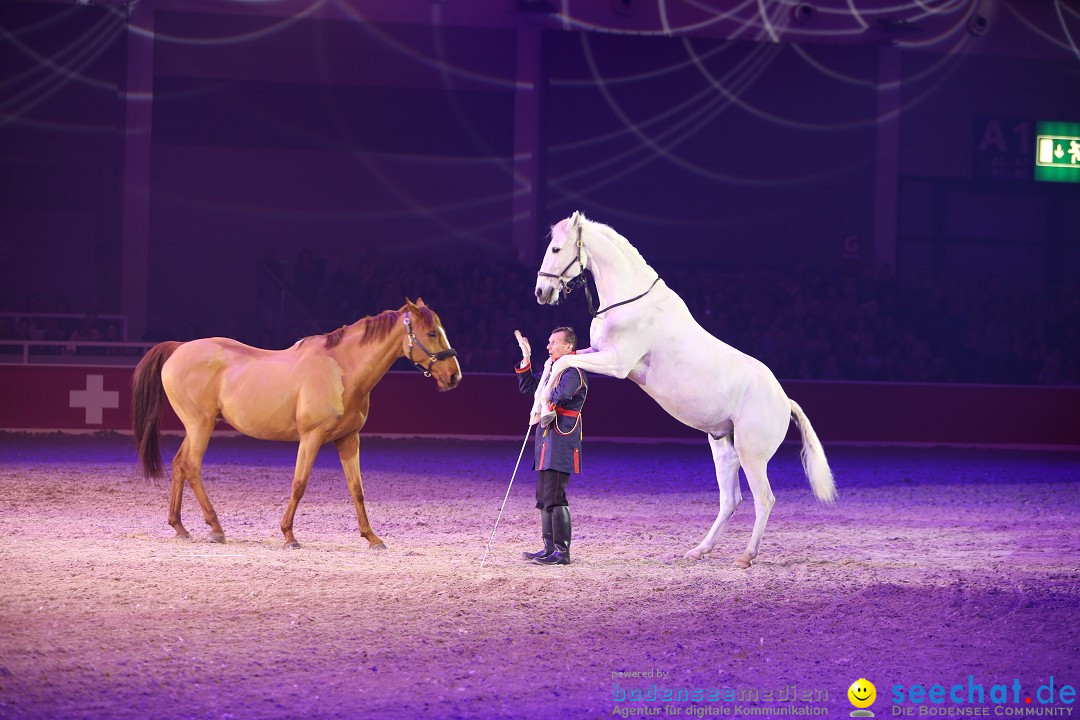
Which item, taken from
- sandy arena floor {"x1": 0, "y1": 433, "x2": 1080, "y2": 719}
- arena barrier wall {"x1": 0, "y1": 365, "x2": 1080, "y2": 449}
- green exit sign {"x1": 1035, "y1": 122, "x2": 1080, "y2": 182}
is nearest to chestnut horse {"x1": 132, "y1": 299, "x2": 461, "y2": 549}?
sandy arena floor {"x1": 0, "y1": 433, "x2": 1080, "y2": 719}

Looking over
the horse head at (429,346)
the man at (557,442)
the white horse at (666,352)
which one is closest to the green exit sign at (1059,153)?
the white horse at (666,352)

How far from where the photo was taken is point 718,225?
69.8ft

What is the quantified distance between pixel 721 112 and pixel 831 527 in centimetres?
1292

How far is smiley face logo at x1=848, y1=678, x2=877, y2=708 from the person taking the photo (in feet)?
16.2

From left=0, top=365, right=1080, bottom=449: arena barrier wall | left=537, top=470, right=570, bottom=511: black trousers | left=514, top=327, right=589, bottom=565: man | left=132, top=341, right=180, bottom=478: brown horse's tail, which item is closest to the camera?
left=514, top=327, right=589, bottom=565: man

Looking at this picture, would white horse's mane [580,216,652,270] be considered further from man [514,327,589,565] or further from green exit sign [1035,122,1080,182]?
green exit sign [1035,122,1080,182]

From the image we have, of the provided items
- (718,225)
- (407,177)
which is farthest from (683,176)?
(407,177)

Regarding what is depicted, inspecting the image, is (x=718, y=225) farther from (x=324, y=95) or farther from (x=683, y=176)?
(x=324, y=95)

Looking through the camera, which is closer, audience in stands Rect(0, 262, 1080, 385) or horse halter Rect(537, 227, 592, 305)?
horse halter Rect(537, 227, 592, 305)

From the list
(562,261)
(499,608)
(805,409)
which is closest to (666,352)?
(562,261)

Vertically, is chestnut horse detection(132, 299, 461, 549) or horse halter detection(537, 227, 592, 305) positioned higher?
horse halter detection(537, 227, 592, 305)

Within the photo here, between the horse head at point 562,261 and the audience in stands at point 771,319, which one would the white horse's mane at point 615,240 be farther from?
the audience in stands at point 771,319

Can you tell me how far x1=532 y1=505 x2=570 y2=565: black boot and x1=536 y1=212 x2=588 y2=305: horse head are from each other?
147cm

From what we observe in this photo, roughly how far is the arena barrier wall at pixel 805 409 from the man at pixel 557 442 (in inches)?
340
